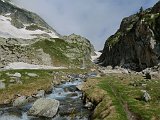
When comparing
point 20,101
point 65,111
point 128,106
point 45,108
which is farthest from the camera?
point 20,101

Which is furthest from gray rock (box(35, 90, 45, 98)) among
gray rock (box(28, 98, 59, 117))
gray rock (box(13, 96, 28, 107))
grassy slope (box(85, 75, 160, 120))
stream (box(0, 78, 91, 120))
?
grassy slope (box(85, 75, 160, 120))

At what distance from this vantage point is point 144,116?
41750mm

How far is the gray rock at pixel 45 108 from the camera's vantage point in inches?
2062

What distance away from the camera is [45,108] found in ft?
174

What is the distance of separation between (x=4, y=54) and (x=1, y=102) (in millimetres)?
132109

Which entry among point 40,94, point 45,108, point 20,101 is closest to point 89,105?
point 45,108

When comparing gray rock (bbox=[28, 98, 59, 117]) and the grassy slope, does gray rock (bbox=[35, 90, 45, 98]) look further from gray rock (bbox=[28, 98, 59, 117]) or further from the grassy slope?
the grassy slope

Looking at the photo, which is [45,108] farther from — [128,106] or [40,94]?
[40,94]

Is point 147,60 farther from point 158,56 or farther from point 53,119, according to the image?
point 53,119

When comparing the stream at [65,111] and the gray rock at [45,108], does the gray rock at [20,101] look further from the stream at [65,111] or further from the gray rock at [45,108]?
the gray rock at [45,108]

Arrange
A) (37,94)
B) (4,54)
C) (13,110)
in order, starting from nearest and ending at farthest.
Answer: (13,110)
(37,94)
(4,54)

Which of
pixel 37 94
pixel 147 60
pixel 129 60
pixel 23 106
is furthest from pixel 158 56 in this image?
pixel 23 106

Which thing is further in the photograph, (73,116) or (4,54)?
(4,54)

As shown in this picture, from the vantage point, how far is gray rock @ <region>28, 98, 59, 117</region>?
2062 inches
